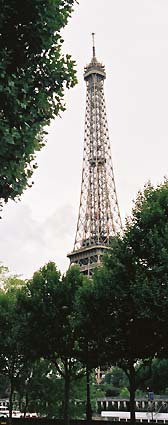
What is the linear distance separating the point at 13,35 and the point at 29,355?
110ft

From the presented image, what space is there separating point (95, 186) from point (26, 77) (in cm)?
9872

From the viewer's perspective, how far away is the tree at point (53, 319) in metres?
39.0

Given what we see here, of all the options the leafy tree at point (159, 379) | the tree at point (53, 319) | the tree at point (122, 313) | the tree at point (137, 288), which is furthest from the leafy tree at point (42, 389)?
the leafy tree at point (159, 379)

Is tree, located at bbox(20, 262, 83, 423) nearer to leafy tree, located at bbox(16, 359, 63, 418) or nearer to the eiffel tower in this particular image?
leafy tree, located at bbox(16, 359, 63, 418)

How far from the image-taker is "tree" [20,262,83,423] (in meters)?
39.0

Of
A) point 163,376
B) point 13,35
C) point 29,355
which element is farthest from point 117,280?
point 163,376

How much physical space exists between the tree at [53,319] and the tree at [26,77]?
1089 inches

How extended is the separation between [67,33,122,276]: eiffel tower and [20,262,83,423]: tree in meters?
54.3

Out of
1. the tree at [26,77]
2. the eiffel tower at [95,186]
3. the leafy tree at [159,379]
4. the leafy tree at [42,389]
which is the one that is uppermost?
the eiffel tower at [95,186]

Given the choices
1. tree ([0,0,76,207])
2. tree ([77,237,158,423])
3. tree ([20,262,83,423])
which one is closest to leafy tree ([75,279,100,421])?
tree ([77,237,158,423])

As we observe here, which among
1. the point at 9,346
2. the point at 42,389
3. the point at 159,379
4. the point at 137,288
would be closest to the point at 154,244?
the point at 137,288

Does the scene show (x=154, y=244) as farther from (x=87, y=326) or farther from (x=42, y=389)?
(x=42, y=389)

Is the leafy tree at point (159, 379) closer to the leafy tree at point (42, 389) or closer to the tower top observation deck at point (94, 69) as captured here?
the leafy tree at point (42, 389)

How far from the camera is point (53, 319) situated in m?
39.8
